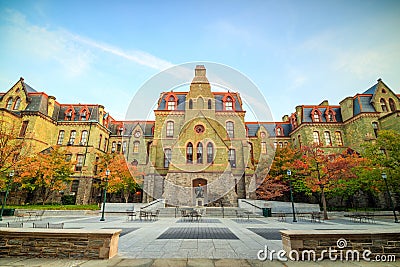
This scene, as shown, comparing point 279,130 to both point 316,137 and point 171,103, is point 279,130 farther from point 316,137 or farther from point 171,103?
point 171,103

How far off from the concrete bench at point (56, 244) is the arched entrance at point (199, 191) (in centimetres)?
1824

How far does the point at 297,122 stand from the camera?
108ft

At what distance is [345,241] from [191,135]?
20.7 metres

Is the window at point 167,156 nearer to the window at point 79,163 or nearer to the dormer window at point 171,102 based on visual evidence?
the dormer window at point 171,102

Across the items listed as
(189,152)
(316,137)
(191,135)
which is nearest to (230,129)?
(191,135)

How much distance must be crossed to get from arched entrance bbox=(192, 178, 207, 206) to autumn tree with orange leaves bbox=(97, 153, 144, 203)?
25.4 feet

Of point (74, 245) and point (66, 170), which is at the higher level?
point (66, 170)

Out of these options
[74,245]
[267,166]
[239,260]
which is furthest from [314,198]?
[74,245]

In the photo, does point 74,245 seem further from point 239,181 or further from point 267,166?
point 267,166

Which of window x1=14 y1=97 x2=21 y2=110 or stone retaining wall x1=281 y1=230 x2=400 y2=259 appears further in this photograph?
window x1=14 y1=97 x2=21 y2=110

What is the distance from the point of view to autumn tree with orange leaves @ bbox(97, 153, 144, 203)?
26072 mm

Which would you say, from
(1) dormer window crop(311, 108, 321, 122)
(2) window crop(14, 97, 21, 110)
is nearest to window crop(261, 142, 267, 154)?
(1) dormer window crop(311, 108, 321, 122)

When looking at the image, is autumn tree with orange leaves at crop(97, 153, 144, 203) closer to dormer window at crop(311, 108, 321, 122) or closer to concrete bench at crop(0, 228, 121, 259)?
concrete bench at crop(0, 228, 121, 259)

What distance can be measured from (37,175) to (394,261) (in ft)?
99.0
